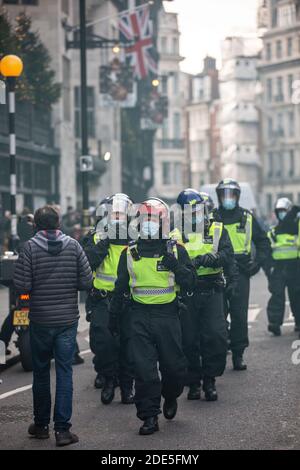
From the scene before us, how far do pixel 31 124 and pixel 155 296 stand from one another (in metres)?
21.1

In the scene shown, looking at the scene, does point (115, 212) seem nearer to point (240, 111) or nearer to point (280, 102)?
point (280, 102)

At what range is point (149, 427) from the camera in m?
8.48

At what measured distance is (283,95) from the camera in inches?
3959

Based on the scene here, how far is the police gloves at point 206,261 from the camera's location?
33.4ft

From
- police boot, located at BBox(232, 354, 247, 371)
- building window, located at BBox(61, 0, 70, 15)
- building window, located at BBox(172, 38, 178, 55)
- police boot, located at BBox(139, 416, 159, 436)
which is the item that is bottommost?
police boot, located at BBox(232, 354, 247, 371)

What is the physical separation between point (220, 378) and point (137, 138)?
131ft

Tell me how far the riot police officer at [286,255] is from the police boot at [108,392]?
5.62m

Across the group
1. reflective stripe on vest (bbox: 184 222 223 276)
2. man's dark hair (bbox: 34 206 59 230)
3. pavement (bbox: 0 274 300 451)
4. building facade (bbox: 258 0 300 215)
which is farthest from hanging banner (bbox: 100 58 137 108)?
building facade (bbox: 258 0 300 215)

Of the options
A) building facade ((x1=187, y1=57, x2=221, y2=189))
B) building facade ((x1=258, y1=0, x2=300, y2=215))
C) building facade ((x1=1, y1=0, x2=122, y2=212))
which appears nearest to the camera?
building facade ((x1=1, y1=0, x2=122, y2=212))

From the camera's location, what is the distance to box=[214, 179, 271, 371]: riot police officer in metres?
11.9

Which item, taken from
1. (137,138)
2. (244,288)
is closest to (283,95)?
(137,138)

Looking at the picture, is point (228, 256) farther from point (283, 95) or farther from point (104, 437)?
point (283, 95)

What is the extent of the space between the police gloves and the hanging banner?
899 inches

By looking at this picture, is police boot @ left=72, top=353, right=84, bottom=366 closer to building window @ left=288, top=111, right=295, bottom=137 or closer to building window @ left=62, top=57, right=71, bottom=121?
building window @ left=62, top=57, right=71, bottom=121
